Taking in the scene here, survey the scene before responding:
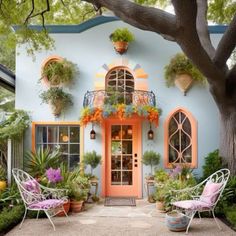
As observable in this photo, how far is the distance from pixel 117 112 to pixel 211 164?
2.83 m

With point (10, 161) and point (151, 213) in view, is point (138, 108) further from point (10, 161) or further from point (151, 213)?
point (10, 161)

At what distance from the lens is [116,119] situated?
34.1 feet

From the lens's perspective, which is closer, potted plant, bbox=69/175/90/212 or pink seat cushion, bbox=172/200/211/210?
pink seat cushion, bbox=172/200/211/210

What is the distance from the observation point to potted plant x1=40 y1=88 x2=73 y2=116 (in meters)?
10.2

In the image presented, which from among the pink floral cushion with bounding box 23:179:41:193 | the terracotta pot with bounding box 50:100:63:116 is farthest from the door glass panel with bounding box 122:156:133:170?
the pink floral cushion with bounding box 23:179:41:193

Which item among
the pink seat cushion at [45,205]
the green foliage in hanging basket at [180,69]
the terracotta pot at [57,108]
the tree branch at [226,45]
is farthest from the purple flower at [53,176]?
the tree branch at [226,45]

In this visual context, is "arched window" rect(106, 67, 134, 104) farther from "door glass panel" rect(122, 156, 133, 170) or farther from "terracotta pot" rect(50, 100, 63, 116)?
"door glass panel" rect(122, 156, 133, 170)

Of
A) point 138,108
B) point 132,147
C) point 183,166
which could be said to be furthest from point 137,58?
point 183,166

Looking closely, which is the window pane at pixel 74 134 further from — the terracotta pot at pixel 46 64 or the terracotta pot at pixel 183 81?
the terracotta pot at pixel 183 81

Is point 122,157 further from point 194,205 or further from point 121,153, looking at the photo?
point 194,205

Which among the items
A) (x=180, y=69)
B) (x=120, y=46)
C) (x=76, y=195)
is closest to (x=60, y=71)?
(x=120, y=46)

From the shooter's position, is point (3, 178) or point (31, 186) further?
point (3, 178)

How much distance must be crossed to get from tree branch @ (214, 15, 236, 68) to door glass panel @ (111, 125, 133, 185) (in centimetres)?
355

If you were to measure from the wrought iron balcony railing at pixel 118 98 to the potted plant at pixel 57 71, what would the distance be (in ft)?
2.46
